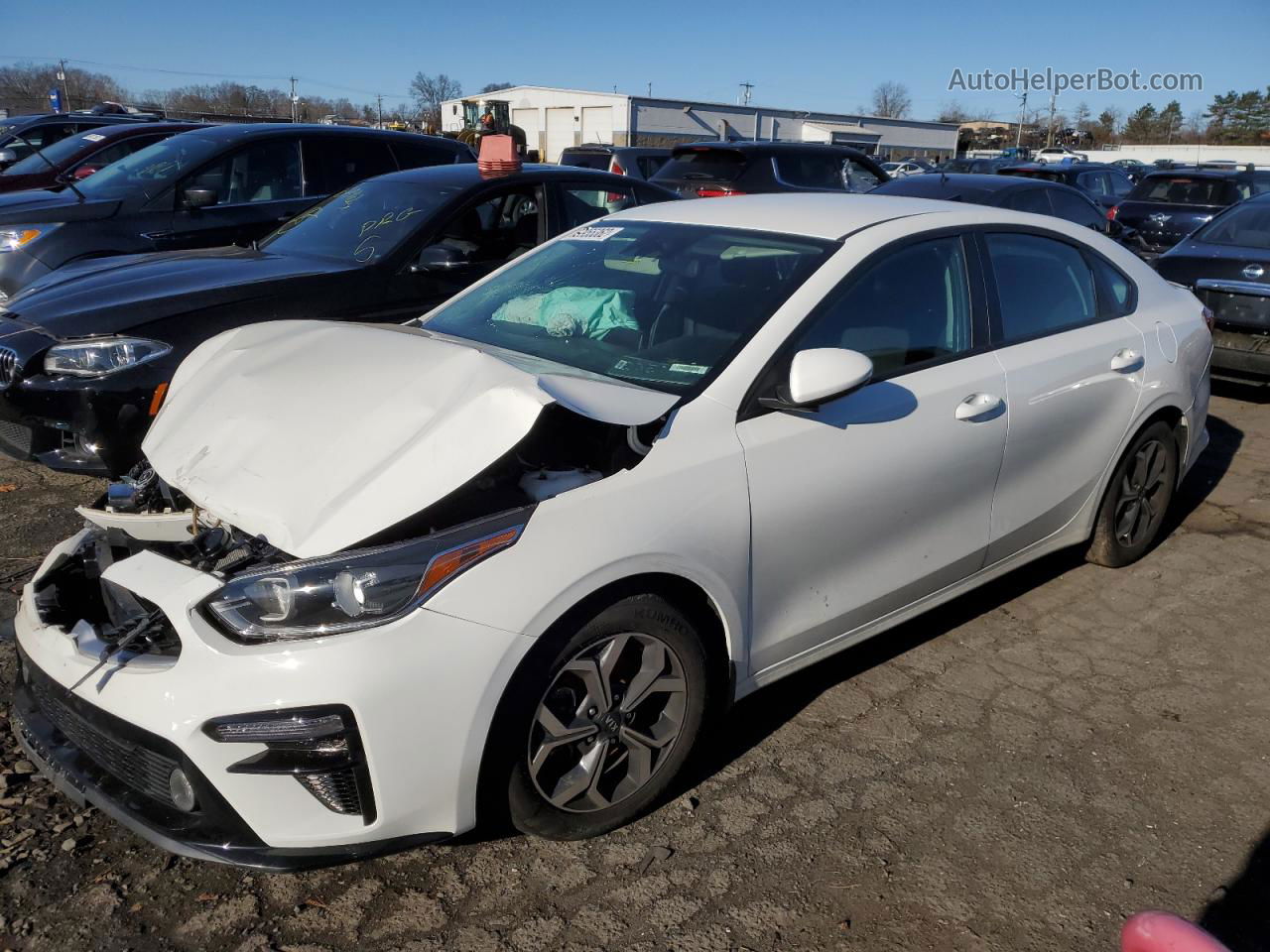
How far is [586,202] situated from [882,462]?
3476 millimetres

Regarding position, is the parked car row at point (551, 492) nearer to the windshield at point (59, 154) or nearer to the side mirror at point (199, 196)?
the side mirror at point (199, 196)

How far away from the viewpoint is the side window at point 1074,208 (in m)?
9.29

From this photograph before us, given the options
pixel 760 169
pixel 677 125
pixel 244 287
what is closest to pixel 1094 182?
pixel 760 169

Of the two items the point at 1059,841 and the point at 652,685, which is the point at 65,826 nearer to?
the point at 652,685

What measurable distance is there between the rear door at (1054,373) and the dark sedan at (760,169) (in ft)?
22.4

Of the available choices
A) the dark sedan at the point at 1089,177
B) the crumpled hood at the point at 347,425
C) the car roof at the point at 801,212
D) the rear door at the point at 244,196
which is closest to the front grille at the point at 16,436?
the crumpled hood at the point at 347,425

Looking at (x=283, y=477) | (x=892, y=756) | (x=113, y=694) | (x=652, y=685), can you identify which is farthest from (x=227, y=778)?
(x=892, y=756)

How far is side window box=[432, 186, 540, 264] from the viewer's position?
558cm

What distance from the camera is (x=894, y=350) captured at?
335 cm

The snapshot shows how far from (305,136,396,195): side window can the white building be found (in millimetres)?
37871

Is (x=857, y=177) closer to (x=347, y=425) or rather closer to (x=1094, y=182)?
(x=1094, y=182)

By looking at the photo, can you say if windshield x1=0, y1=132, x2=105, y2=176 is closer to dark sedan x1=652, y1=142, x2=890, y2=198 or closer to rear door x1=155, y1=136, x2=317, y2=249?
rear door x1=155, y1=136, x2=317, y2=249

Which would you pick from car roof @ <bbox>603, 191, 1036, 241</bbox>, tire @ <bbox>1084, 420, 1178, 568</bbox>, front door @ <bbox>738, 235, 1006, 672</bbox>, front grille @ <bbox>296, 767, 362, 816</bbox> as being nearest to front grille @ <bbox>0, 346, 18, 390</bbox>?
car roof @ <bbox>603, 191, 1036, 241</bbox>

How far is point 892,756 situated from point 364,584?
70.2 inches
